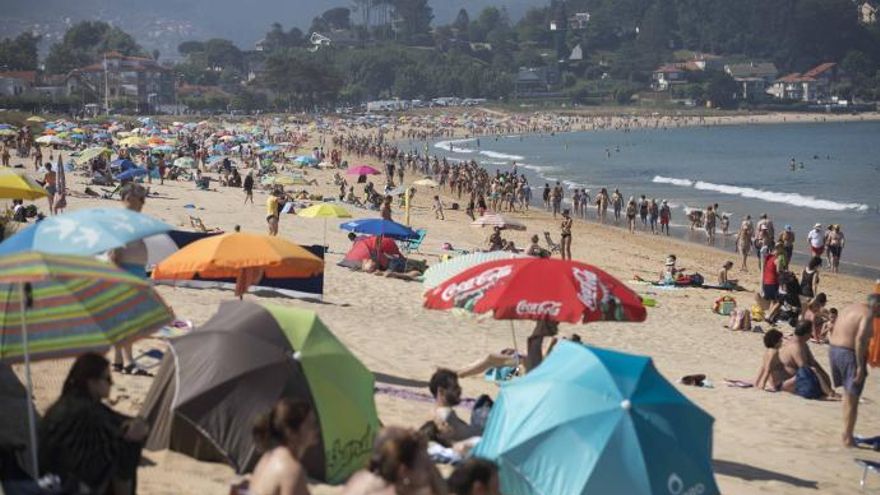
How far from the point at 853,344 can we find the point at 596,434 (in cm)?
351

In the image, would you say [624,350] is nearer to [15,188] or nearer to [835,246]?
[15,188]

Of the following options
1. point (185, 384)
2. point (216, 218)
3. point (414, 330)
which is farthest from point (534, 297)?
point (216, 218)

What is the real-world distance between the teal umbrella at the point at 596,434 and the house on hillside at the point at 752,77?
6696 inches

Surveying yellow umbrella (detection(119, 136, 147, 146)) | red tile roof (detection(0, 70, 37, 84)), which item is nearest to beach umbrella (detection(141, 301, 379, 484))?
yellow umbrella (detection(119, 136, 147, 146))

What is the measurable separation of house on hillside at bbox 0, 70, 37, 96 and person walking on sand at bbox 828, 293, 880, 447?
90004mm

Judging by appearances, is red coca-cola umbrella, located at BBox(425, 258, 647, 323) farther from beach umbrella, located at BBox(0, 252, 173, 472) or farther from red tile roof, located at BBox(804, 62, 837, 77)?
red tile roof, located at BBox(804, 62, 837, 77)

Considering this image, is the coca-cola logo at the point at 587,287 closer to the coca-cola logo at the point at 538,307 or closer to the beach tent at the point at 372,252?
the coca-cola logo at the point at 538,307

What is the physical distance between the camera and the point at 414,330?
12.8 m

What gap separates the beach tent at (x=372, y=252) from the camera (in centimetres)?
1716

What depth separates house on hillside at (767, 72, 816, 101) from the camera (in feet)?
580

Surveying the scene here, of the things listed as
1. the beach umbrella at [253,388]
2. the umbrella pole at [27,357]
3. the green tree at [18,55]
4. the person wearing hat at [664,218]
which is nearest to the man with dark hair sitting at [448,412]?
the beach umbrella at [253,388]

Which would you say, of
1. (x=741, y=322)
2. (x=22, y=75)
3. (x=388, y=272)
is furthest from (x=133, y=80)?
(x=741, y=322)

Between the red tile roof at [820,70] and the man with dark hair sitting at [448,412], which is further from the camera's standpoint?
the red tile roof at [820,70]

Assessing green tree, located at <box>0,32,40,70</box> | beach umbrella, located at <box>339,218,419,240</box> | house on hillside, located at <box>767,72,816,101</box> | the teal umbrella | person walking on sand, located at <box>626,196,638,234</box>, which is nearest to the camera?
the teal umbrella
